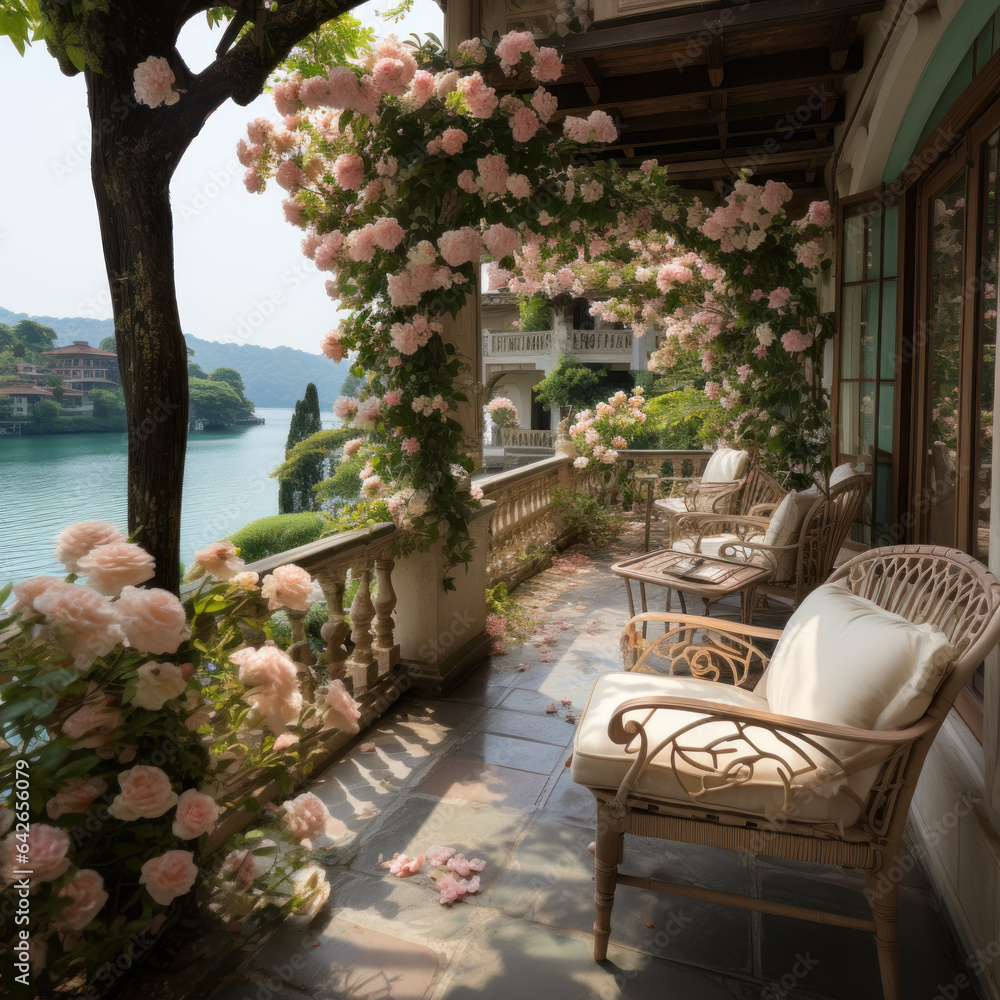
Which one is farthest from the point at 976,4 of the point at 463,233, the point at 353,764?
the point at 353,764

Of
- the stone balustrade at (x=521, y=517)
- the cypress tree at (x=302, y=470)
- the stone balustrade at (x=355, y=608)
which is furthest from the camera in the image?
the cypress tree at (x=302, y=470)

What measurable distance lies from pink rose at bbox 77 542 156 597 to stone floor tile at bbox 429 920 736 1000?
118cm

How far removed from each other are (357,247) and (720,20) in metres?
2.11

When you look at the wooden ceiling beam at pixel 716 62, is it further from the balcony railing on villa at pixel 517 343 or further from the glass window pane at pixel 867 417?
the balcony railing on villa at pixel 517 343

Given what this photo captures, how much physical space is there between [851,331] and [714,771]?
3.49 meters

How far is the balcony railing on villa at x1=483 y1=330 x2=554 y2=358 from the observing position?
23.1 meters

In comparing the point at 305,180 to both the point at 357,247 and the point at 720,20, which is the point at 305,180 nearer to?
the point at 357,247

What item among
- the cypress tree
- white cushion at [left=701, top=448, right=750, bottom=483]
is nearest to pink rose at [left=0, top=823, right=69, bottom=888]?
white cushion at [left=701, top=448, right=750, bottom=483]

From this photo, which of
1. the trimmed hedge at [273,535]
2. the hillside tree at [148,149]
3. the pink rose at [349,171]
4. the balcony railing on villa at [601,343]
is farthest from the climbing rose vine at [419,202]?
the balcony railing on villa at [601,343]

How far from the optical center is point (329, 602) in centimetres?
296

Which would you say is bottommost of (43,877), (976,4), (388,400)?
(43,877)

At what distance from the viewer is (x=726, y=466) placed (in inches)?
222

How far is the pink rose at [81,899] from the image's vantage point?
1396 millimetres

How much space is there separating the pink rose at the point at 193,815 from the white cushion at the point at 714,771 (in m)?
0.86
